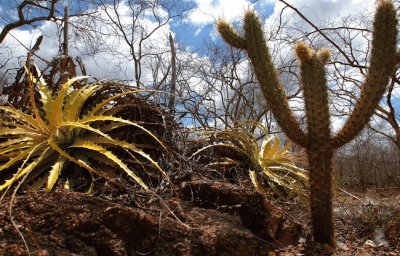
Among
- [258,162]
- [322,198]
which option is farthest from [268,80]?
[258,162]

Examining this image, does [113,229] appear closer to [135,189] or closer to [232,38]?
[135,189]

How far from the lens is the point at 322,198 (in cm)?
309

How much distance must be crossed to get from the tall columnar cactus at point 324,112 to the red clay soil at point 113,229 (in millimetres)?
860

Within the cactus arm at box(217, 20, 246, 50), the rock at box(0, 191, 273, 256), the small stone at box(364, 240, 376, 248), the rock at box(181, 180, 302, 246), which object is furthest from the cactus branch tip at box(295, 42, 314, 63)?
the small stone at box(364, 240, 376, 248)

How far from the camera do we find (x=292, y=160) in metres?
4.92

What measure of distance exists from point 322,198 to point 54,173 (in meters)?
2.05

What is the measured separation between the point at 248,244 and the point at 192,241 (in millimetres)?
405

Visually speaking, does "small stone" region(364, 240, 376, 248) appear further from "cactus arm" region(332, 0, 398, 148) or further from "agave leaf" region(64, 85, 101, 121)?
"agave leaf" region(64, 85, 101, 121)

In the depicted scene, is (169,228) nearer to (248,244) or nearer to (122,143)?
(248,244)

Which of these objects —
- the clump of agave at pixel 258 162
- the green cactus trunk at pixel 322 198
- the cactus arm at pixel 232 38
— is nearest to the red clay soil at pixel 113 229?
the green cactus trunk at pixel 322 198

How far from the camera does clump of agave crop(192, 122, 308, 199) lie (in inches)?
166

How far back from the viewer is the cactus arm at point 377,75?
10.4ft

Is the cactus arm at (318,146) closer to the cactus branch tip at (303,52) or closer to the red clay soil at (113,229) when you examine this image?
the cactus branch tip at (303,52)

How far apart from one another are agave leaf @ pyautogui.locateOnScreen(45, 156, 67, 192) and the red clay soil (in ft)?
0.36
